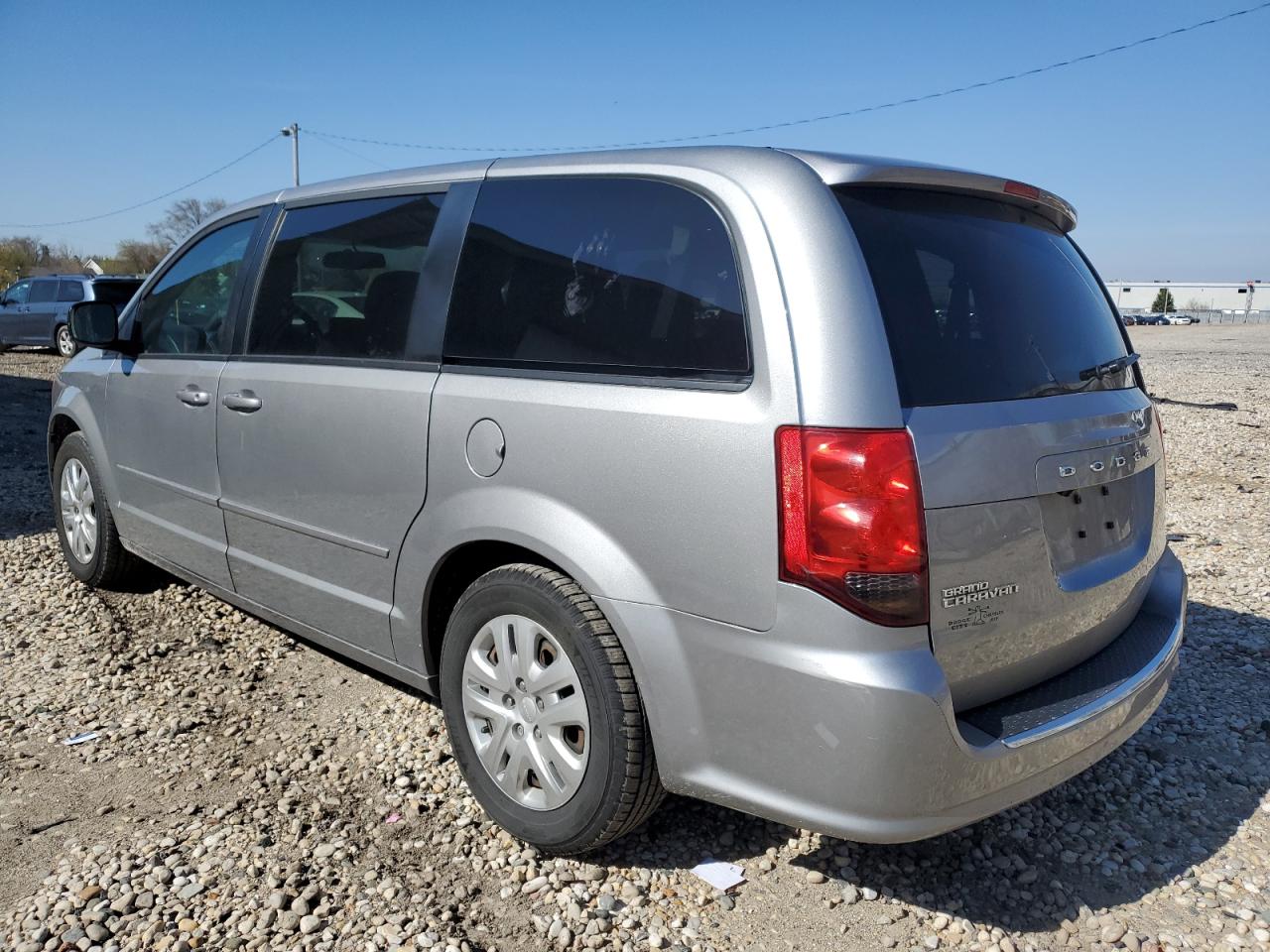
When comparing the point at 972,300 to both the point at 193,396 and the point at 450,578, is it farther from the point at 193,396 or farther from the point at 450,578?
the point at 193,396

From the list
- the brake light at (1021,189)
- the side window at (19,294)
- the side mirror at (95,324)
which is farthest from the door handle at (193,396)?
the side window at (19,294)

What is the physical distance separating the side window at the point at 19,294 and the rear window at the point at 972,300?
2191cm

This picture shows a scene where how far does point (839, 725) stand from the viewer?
2.07 meters

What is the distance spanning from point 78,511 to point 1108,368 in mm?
4772

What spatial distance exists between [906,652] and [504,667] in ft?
3.78

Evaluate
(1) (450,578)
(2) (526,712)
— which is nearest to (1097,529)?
(2) (526,712)

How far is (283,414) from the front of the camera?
3.38m

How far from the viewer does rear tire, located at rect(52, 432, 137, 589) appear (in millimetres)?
4695

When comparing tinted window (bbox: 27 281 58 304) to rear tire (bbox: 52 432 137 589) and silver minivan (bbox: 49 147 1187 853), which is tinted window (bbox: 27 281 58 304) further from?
silver minivan (bbox: 49 147 1187 853)

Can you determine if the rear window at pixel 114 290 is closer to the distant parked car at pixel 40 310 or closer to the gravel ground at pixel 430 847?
the distant parked car at pixel 40 310

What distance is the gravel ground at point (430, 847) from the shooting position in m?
2.46

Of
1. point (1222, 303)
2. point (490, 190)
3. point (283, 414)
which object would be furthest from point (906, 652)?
point (1222, 303)

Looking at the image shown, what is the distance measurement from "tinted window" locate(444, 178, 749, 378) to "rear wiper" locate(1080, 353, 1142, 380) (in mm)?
1080

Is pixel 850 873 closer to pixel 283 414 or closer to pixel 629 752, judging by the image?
pixel 629 752
